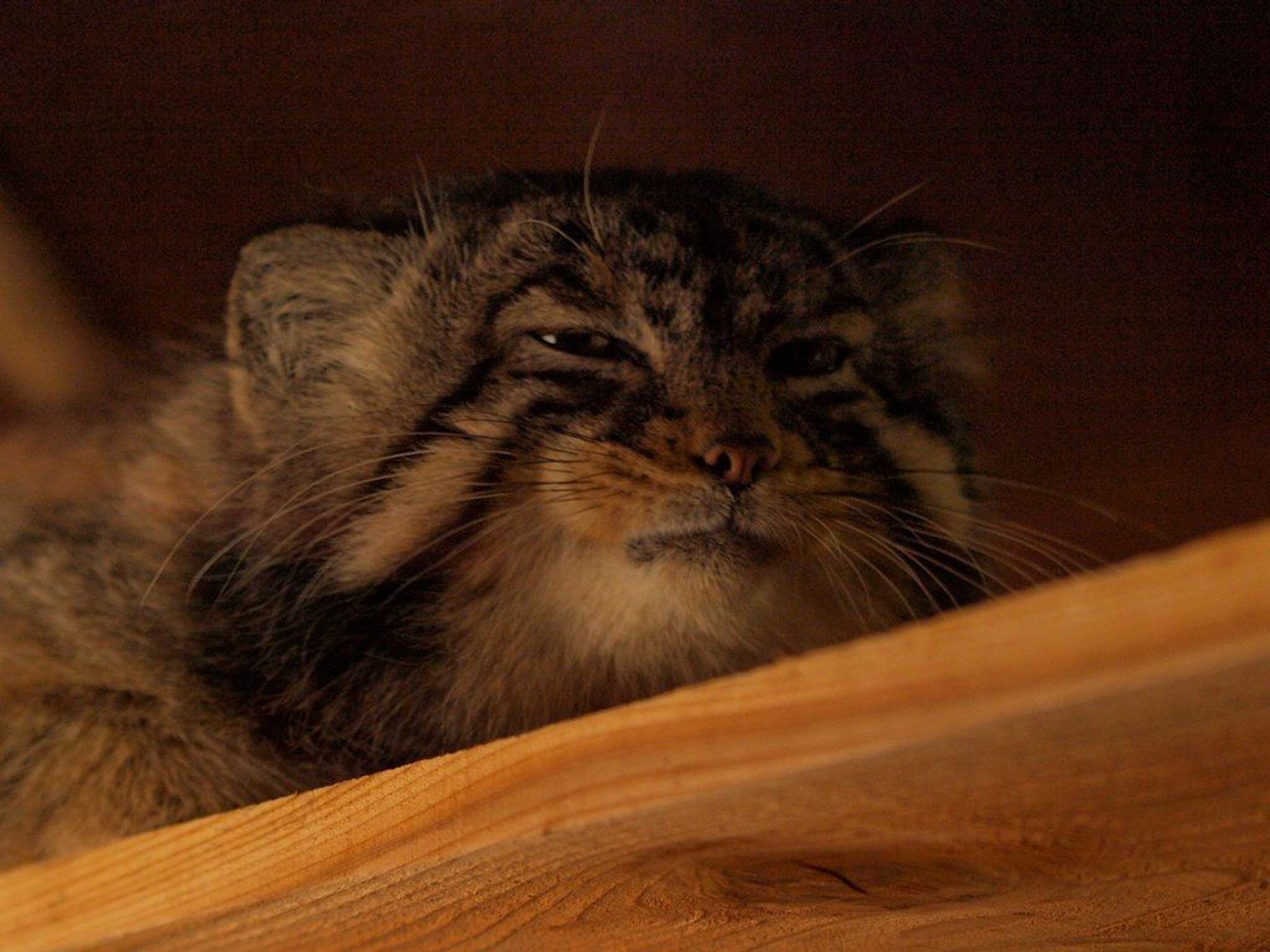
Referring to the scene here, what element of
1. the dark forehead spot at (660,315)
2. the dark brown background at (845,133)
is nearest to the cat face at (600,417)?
the dark forehead spot at (660,315)

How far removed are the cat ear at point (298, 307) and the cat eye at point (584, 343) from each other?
23cm

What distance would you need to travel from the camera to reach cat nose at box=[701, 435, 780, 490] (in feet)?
3.92

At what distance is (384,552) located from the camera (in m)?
1.38

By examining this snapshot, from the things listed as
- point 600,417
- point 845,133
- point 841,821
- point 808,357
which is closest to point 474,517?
point 600,417

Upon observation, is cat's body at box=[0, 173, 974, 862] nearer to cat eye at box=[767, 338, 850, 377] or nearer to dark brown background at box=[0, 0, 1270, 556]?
cat eye at box=[767, 338, 850, 377]

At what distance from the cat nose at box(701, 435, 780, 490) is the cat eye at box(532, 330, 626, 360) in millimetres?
210

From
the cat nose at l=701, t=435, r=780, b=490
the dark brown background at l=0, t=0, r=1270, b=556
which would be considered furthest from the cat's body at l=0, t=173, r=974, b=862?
the dark brown background at l=0, t=0, r=1270, b=556

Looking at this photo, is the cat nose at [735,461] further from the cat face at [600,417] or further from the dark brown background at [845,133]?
the dark brown background at [845,133]

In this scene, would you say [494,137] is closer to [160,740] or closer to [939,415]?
[939,415]

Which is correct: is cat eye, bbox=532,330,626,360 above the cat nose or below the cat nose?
above

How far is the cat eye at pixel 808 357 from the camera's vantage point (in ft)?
4.69

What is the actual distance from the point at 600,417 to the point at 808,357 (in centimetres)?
29

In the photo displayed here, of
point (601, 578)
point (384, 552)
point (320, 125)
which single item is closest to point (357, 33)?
point (320, 125)

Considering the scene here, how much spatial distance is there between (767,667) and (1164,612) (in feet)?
0.76
